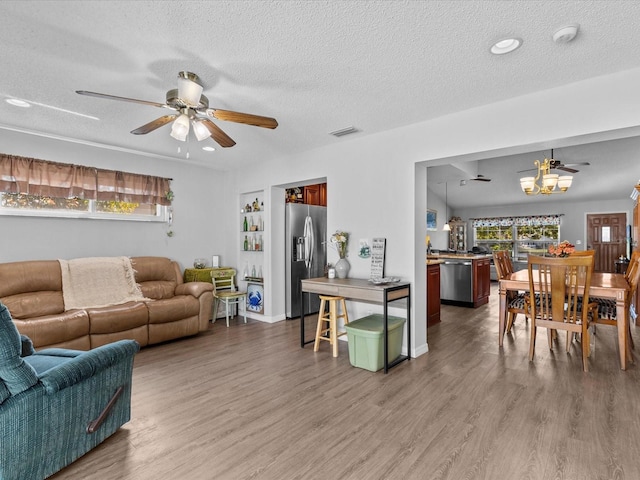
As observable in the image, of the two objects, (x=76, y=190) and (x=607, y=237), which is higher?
(x=76, y=190)

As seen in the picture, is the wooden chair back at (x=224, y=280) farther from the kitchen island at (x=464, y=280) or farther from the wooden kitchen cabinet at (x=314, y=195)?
the kitchen island at (x=464, y=280)

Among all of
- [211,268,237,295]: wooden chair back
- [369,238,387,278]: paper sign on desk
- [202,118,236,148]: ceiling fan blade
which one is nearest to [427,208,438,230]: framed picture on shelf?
[211,268,237,295]: wooden chair back

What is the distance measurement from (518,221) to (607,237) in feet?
7.24

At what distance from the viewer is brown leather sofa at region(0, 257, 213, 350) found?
3.46 m

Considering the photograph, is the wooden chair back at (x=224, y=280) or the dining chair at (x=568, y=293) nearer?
the dining chair at (x=568, y=293)

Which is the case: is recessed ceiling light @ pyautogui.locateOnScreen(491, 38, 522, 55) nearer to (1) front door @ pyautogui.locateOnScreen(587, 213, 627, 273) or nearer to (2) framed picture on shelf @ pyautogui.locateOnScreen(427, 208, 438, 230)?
(2) framed picture on shelf @ pyautogui.locateOnScreen(427, 208, 438, 230)

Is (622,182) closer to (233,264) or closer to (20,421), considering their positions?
(233,264)

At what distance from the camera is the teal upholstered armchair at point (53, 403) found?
1634 millimetres

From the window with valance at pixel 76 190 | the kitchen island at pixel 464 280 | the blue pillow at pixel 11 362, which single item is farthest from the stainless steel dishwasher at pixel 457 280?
the blue pillow at pixel 11 362

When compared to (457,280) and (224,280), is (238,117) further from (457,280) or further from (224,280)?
(457,280)

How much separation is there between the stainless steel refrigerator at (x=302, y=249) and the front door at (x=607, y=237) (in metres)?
8.61

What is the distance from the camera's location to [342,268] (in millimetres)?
4211

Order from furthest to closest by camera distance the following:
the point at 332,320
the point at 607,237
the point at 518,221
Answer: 1. the point at 518,221
2. the point at 607,237
3. the point at 332,320

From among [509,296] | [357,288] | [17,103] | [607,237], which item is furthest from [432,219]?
[17,103]
